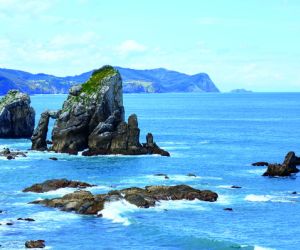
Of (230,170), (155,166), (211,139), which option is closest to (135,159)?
(155,166)

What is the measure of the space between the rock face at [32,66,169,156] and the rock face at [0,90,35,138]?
28.0m

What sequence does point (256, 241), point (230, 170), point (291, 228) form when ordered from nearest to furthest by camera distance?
point (256, 241) < point (291, 228) < point (230, 170)

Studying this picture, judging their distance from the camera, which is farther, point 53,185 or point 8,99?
point 8,99

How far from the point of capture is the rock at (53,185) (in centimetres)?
9562

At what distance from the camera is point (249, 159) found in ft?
447

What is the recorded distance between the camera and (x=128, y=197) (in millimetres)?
85000

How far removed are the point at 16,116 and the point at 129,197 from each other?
314 feet

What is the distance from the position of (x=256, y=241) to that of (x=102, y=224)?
18513 mm

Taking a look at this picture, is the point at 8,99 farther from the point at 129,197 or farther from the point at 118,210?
the point at 118,210

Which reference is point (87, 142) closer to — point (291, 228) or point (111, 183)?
point (111, 183)

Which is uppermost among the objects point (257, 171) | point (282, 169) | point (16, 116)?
point (16, 116)

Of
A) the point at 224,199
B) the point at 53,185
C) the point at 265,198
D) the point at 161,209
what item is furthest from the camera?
the point at 53,185

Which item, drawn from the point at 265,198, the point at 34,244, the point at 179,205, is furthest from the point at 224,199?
the point at 34,244

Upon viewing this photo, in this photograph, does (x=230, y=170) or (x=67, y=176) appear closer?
(x=67, y=176)
